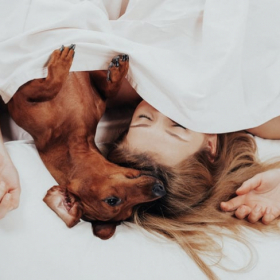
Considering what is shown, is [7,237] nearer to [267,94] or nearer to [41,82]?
[41,82]

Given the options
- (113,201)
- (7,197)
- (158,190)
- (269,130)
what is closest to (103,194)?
(113,201)

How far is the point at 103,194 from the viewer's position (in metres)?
1.29

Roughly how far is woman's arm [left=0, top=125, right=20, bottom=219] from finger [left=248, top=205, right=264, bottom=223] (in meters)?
0.74

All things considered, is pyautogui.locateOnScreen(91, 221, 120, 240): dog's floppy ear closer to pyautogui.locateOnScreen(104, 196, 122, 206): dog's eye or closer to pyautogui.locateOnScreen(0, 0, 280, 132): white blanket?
pyautogui.locateOnScreen(104, 196, 122, 206): dog's eye

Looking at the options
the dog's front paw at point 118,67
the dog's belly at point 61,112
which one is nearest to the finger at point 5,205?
the dog's belly at point 61,112

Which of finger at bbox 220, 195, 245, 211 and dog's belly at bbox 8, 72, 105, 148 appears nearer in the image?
dog's belly at bbox 8, 72, 105, 148

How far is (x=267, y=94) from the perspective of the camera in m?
1.58

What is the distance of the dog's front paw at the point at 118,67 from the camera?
141cm

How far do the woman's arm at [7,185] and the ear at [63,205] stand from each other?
3.7 inches

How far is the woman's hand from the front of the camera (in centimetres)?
151

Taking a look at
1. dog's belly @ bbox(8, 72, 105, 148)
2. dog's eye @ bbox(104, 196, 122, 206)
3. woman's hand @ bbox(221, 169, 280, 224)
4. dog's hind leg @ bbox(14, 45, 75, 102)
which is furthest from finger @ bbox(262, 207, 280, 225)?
dog's hind leg @ bbox(14, 45, 75, 102)

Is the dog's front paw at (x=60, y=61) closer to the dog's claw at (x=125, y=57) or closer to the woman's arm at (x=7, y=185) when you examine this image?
the dog's claw at (x=125, y=57)

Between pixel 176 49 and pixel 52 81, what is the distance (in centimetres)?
47

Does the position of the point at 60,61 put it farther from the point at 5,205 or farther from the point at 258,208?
the point at 258,208
